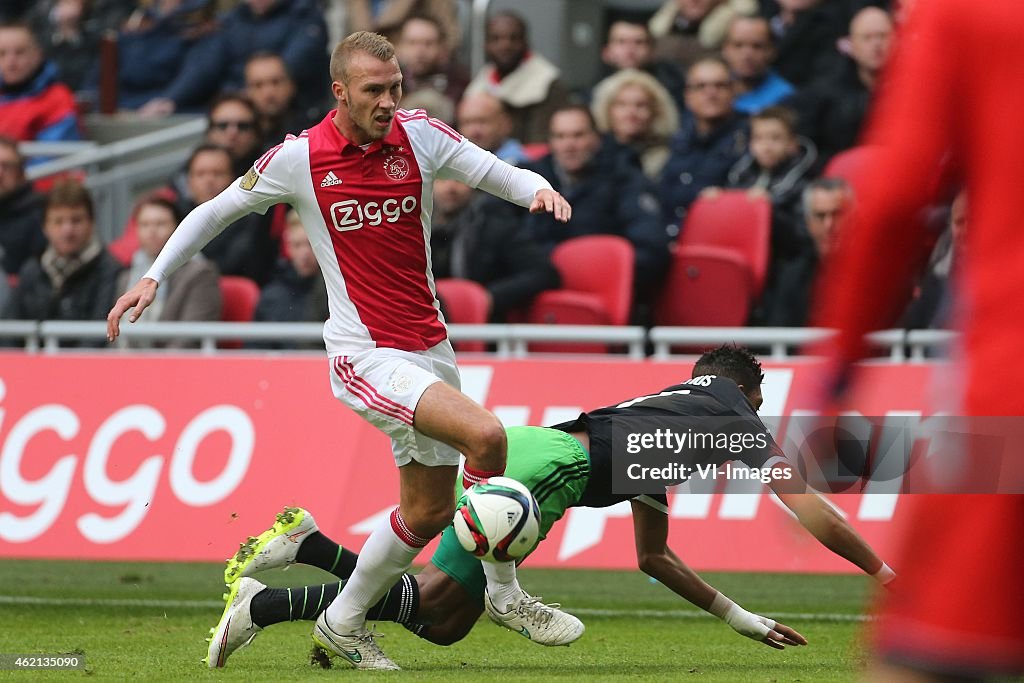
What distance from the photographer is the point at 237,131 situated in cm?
1230

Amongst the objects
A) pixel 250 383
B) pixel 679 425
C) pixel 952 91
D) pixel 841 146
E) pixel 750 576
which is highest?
pixel 952 91

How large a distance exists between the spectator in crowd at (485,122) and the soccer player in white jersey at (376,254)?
533 centimetres

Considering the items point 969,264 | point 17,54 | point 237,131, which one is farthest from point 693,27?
point 969,264

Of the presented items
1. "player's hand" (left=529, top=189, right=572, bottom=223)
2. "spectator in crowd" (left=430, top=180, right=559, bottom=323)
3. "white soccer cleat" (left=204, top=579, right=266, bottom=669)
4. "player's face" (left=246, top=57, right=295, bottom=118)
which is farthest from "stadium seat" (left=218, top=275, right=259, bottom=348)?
"player's hand" (left=529, top=189, right=572, bottom=223)

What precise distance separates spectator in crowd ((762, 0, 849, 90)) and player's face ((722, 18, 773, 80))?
0.94 feet

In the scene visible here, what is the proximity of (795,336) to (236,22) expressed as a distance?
21.8ft

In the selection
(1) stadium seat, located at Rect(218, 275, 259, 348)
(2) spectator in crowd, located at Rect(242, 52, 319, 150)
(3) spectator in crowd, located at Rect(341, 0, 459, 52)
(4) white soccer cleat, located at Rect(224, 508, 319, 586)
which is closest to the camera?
(4) white soccer cleat, located at Rect(224, 508, 319, 586)

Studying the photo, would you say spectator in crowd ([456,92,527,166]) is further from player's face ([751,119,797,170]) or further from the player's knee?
the player's knee

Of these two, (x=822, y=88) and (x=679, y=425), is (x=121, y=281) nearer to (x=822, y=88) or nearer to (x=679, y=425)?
(x=822, y=88)

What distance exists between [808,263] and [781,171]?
83 centimetres

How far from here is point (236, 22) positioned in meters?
14.3

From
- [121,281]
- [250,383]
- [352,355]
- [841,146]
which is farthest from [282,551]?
[841,146]

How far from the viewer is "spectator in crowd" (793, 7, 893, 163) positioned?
11.5m

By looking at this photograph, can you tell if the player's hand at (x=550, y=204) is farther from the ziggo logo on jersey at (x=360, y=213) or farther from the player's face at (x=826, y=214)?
the player's face at (x=826, y=214)
